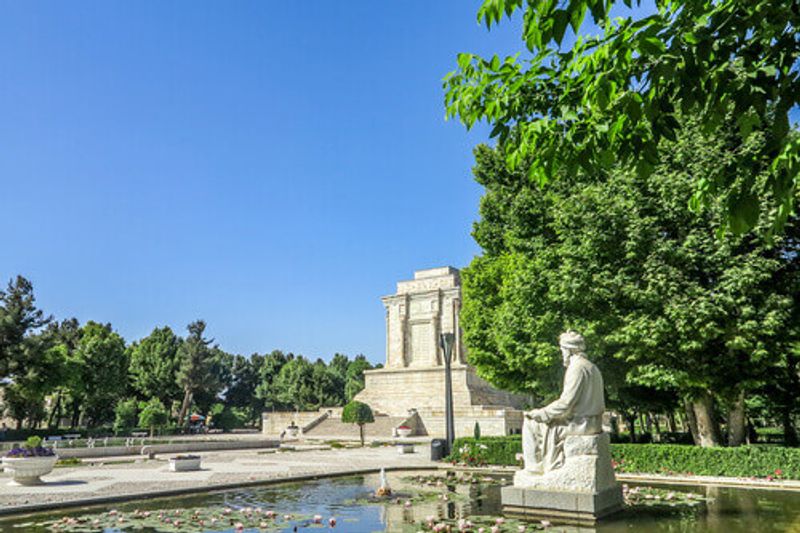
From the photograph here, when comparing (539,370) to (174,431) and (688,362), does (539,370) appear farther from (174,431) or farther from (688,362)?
(174,431)

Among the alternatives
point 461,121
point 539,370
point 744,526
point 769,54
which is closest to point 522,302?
point 539,370

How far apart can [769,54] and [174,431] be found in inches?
2061

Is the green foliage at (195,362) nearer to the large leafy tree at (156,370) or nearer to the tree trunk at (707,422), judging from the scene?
the large leafy tree at (156,370)

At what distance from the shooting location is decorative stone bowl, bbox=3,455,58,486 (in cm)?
1491

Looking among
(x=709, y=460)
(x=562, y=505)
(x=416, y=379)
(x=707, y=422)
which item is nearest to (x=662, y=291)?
(x=709, y=460)

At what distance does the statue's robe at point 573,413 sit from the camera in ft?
29.3

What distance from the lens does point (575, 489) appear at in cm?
864

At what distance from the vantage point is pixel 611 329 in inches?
634

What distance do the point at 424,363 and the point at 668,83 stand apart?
50.6 m

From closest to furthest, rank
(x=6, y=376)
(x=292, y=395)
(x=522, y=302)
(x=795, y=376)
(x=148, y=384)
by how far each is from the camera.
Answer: (x=795, y=376) < (x=522, y=302) < (x=6, y=376) < (x=148, y=384) < (x=292, y=395)

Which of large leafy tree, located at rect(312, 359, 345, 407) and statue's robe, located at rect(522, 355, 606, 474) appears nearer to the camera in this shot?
statue's robe, located at rect(522, 355, 606, 474)

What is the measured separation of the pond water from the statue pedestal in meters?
Answer: 0.31

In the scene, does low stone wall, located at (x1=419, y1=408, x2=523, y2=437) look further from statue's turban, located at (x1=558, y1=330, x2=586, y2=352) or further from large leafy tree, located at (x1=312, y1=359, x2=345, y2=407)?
large leafy tree, located at (x1=312, y1=359, x2=345, y2=407)

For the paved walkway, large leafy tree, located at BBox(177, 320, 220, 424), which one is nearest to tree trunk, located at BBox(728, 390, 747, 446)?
the paved walkway
